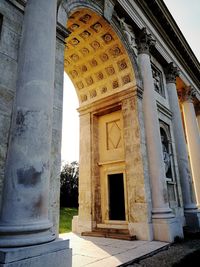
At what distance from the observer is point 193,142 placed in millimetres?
16422

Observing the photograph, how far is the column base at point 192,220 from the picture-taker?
11526 mm

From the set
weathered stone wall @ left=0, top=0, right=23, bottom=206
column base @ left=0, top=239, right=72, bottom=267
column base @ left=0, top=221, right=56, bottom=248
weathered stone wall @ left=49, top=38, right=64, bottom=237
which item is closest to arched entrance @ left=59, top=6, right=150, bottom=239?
weathered stone wall @ left=49, top=38, right=64, bottom=237

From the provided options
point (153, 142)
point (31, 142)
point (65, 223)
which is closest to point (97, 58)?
point (153, 142)

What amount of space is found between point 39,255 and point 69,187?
36.8 m

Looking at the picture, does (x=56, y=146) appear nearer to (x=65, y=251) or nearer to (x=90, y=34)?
(x=65, y=251)

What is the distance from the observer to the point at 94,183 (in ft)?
38.4

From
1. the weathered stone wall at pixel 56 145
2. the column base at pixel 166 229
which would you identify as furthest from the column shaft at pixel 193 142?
the weathered stone wall at pixel 56 145

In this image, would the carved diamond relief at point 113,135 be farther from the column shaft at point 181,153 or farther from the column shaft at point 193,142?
the column shaft at point 193,142

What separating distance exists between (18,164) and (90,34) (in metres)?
8.82

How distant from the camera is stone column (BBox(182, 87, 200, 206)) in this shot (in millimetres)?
15641

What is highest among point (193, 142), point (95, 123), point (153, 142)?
point (95, 123)

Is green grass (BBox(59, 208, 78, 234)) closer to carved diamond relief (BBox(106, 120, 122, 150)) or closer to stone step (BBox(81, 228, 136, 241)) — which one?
stone step (BBox(81, 228, 136, 241))

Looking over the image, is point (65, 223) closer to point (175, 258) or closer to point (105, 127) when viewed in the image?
point (105, 127)

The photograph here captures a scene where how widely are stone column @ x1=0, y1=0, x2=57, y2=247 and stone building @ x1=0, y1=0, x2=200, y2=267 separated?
0.02 m
